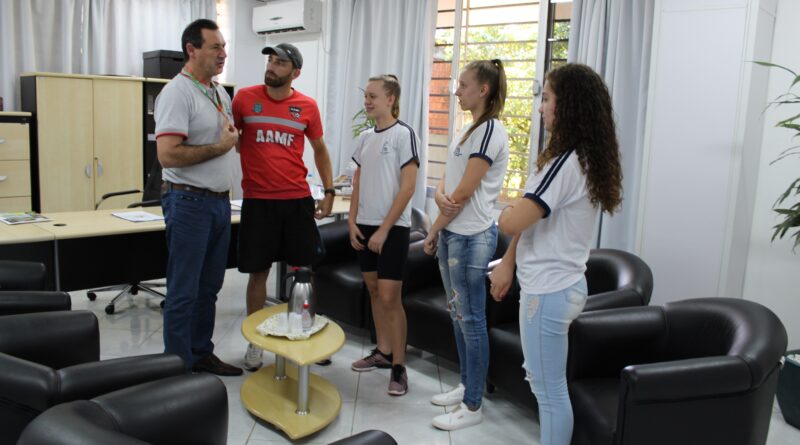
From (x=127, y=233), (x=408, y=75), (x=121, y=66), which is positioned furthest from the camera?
(x=121, y=66)

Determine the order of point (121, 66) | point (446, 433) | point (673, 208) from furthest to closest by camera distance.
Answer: point (121, 66) → point (673, 208) → point (446, 433)

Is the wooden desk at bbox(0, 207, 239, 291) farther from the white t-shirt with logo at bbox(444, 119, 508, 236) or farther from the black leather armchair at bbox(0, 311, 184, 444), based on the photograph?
the white t-shirt with logo at bbox(444, 119, 508, 236)

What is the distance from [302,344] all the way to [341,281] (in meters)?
1.13

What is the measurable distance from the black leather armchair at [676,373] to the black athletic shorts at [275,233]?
1.39m

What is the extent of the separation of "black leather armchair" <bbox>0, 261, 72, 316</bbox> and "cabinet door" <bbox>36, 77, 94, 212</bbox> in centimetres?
279

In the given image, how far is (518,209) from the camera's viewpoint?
185 centimetres

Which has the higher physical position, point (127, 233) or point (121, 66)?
point (121, 66)

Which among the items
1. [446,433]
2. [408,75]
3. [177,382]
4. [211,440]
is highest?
[408,75]

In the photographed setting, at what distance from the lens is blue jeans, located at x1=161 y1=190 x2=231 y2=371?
108 inches

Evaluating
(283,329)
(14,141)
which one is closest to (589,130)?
(283,329)

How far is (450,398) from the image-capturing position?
115 inches

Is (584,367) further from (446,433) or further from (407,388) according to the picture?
(407,388)

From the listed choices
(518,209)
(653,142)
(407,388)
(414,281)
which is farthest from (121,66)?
(518,209)

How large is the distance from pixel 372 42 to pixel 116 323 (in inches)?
117
